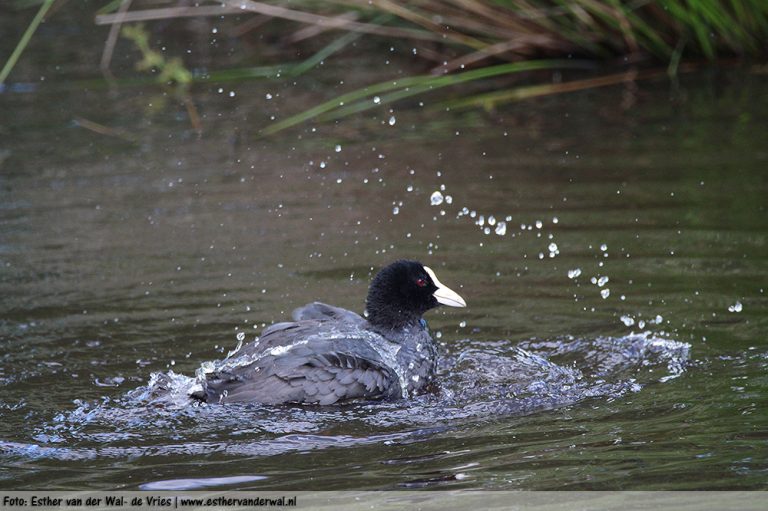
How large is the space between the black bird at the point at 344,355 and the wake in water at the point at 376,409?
0.22 ft

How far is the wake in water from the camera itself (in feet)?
15.0

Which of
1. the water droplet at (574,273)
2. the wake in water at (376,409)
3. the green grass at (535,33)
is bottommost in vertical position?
the wake in water at (376,409)

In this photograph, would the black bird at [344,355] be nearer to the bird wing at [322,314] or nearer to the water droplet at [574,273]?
the bird wing at [322,314]

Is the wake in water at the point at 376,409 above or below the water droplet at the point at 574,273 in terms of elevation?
below

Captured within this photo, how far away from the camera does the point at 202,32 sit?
39.2 feet

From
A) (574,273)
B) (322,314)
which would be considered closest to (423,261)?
(574,273)

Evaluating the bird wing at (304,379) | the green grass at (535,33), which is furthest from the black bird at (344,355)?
the green grass at (535,33)

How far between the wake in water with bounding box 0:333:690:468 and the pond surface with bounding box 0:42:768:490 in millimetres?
14

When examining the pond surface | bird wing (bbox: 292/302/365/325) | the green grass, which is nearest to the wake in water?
the pond surface

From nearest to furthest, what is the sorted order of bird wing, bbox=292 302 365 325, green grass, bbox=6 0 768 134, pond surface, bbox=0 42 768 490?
1. pond surface, bbox=0 42 768 490
2. bird wing, bbox=292 302 365 325
3. green grass, bbox=6 0 768 134

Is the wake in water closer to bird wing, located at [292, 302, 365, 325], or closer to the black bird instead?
the black bird

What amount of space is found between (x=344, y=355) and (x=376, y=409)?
0.26 meters

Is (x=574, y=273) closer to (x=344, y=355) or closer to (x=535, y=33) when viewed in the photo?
(x=344, y=355)

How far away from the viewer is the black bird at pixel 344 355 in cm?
498
